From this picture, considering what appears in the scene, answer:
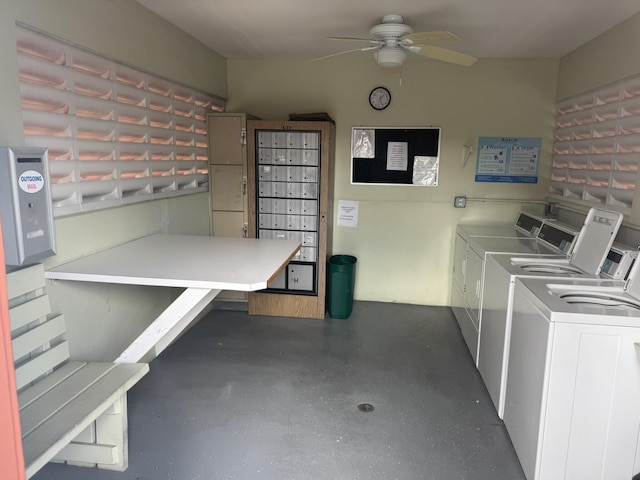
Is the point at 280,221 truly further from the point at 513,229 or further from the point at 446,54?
the point at 513,229

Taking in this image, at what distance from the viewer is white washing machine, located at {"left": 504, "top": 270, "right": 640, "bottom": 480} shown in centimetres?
190

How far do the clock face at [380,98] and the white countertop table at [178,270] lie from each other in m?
2.24

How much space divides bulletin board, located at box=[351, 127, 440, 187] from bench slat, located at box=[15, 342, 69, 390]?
10.5 ft

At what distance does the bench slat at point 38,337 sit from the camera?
196cm

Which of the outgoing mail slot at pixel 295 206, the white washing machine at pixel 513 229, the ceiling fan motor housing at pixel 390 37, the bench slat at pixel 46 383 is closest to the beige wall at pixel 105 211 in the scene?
the bench slat at pixel 46 383

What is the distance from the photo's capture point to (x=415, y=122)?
4.48 m

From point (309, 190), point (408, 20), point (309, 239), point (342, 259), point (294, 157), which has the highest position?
point (408, 20)

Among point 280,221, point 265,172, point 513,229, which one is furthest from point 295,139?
point 513,229

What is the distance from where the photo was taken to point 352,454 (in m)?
2.36

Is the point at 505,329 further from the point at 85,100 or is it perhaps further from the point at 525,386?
the point at 85,100

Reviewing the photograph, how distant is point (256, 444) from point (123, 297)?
1336mm

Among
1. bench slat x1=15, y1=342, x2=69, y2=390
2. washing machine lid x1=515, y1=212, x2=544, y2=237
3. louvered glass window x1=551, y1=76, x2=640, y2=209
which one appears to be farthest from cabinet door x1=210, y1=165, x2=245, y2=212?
louvered glass window x1=551, y1=76, x2=640, y2=209

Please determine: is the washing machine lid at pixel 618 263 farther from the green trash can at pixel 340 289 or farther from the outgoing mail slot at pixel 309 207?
the outgoing mail slot at pixel 309 207

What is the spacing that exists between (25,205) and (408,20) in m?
2.68
